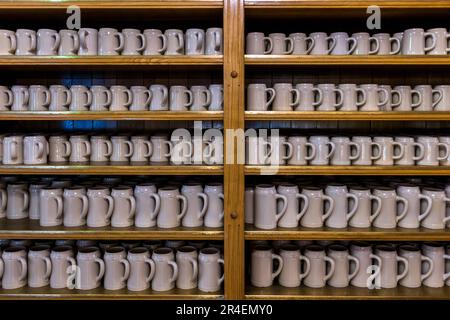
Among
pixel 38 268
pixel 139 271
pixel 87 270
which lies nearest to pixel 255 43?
pixel 139 271

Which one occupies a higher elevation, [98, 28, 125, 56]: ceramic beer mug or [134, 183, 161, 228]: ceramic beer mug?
[98, 28, 125, 56]: ceramic beer mug

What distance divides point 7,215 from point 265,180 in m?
1.08

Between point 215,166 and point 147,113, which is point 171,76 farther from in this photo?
point 215,166

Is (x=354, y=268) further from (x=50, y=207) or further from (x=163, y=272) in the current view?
(x=50, y=207)

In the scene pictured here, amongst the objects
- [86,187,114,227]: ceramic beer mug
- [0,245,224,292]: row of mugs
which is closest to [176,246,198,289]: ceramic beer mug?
[0,245,224,292]: row of mugs

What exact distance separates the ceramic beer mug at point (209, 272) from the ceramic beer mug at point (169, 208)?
0.56 ft

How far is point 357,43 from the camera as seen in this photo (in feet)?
5.16

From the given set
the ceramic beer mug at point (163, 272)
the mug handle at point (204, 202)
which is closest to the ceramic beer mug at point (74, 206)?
the ceramic beer mug at point (163, 272)

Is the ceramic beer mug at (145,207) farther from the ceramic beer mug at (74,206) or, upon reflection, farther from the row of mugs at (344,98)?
the row of mugs at (344,98)

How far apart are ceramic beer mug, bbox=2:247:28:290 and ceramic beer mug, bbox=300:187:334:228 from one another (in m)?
1.10

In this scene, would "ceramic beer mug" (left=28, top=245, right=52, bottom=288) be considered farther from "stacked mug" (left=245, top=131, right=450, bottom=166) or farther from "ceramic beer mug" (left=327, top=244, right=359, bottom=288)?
"ceramic beer mug" (left=327, top=244, right=359, bottom=288)

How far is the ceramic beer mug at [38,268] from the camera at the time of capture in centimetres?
157

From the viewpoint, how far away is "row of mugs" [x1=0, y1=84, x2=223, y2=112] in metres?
1.59
